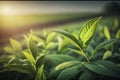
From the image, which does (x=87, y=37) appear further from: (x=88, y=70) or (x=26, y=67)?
(x=26, y=67)

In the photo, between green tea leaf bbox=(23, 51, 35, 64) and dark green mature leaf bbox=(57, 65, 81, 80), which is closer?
dark green mature leaf bbox=(57, 65, 81, 80)

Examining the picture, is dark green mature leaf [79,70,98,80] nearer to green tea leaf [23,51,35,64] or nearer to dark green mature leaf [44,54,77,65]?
dark green mature leaf [44,54,77,65]

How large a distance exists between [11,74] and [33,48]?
0.17m

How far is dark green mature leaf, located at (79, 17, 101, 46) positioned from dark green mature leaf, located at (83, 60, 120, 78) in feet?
0.46

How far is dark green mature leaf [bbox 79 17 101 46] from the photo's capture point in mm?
1112

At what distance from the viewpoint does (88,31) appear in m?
1.14

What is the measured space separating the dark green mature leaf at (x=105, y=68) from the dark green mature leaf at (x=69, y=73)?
5 centimetres

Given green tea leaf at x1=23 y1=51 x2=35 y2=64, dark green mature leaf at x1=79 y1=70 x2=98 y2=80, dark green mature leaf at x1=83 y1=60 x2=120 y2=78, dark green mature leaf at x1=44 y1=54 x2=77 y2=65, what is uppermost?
green tea leaf at x1=23 y1=51 x2=35 y2=64

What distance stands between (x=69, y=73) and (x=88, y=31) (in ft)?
0.73

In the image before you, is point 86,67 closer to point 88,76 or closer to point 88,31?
→ point 88,76

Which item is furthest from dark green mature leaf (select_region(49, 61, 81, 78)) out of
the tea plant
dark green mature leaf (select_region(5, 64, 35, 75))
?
dark green mature leaf (select_region(5, 64, 35, 75))

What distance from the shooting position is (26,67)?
3.83 ft

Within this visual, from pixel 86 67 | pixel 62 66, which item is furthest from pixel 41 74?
pixel 86 67

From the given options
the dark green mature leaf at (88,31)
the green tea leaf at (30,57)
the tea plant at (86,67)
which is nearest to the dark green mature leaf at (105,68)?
the tea plant at (86,67)
